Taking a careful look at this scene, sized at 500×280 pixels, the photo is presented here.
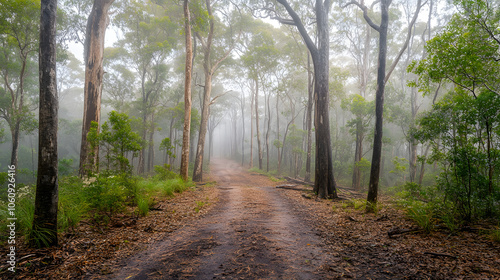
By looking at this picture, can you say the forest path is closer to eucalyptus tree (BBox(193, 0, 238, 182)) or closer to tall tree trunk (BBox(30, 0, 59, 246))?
tall tree trunk (BBox(30, 0, 59, 246))

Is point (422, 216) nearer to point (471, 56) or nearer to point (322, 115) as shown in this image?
point (471, 56)

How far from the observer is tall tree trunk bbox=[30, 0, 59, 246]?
3.11m

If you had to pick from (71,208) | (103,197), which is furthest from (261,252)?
(71,208)

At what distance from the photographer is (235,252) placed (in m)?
3.32

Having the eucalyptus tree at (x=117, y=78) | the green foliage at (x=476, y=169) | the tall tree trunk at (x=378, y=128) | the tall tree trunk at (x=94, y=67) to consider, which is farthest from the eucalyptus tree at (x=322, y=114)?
the eucalyptus tree at (x=117, y=78)

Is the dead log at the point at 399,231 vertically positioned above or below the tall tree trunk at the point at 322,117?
below

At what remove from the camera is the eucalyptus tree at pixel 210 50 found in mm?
13477

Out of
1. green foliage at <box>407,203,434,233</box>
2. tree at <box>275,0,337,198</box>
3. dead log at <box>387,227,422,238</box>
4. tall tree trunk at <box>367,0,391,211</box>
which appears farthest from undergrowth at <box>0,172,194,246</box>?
tall tree trunk at <box>367,0,391,211</box>

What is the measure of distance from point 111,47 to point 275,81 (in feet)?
62.0

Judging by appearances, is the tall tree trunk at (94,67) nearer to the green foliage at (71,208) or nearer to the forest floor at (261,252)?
the green foliage at (71,208)

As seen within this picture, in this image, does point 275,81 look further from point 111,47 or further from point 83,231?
point 83,231

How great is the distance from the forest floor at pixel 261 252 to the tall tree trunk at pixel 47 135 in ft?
1.48

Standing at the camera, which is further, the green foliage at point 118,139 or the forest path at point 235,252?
the green foliage at point 118,139

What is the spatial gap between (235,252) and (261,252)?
1.44ft
